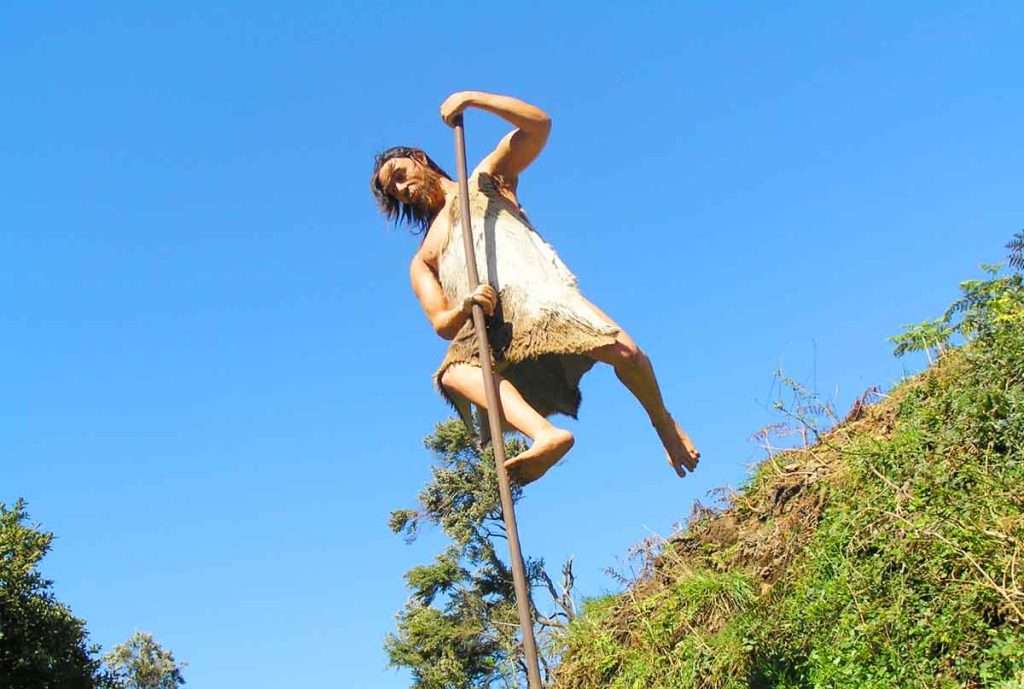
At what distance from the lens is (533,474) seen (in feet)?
13.0

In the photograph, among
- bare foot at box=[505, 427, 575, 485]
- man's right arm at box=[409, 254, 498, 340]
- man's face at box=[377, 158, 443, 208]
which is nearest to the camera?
bare foot at box=[505, 427, 575, 485]

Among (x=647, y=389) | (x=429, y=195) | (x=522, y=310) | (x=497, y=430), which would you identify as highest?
(x=429, y=195)

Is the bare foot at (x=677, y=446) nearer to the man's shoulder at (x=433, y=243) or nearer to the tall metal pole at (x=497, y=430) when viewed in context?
the tall metal pole at (x=497, y=430)

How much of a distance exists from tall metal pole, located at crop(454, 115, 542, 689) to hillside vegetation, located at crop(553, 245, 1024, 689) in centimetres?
191

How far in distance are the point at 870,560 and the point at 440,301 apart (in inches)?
100

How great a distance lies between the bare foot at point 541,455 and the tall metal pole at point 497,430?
0.20 feet

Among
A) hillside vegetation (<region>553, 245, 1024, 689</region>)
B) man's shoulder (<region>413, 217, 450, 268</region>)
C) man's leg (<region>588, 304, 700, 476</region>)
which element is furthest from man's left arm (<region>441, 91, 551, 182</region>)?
hillside vegetation (<region>553, 245, 1024, 689</region>)

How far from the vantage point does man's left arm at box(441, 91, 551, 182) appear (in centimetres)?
446

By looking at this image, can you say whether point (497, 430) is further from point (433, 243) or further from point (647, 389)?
point (433, 243)

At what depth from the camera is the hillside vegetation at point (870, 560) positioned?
15.6ft

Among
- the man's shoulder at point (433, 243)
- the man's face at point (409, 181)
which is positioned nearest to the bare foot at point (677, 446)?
the man's shoulder at point (433, 243)

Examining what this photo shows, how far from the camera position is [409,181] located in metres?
4.75

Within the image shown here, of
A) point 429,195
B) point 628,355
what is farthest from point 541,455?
point 429,195

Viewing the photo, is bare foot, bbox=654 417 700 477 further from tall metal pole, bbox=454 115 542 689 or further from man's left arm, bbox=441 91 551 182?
man's left arm, bbox=441 91 551 182
